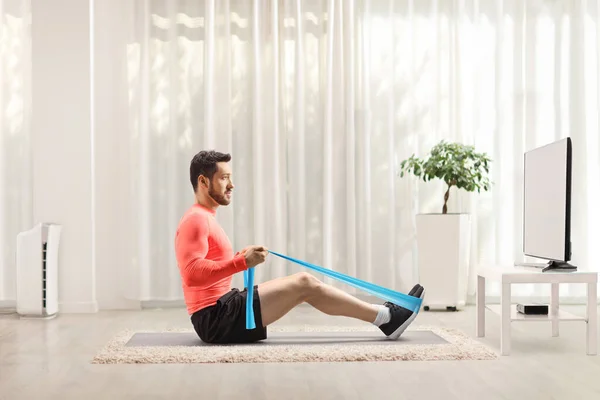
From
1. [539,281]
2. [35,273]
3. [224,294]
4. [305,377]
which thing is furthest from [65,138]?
[539,281]

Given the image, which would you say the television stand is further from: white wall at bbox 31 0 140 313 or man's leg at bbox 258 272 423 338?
white wall at bbox 31 0 140 313

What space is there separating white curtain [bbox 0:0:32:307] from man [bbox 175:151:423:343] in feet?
8.04

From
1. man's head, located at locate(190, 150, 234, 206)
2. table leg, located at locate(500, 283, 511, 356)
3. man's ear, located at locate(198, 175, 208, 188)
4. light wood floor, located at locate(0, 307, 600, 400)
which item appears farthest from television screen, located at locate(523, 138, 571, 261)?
man's ear, located at locate(198, 175, 208, 188)

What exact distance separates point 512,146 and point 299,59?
1.80 m

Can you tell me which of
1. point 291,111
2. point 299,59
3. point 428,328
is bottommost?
point 428,328

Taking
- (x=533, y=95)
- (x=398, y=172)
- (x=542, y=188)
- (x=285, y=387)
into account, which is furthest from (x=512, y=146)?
(x=285, y=387)

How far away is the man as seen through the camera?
4.05 m

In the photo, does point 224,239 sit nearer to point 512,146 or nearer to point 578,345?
point 578,345

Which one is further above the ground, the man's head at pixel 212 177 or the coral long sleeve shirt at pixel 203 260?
the man's head at pixel 212 177

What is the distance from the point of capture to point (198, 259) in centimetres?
402

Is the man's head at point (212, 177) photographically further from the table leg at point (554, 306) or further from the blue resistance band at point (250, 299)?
the table leg at point (554, 306)

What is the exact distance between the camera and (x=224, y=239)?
423 centimetres

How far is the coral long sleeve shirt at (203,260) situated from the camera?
398cm

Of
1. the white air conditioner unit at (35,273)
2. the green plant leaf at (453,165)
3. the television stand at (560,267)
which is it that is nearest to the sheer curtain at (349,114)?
the green plant leaf at (453,165)
